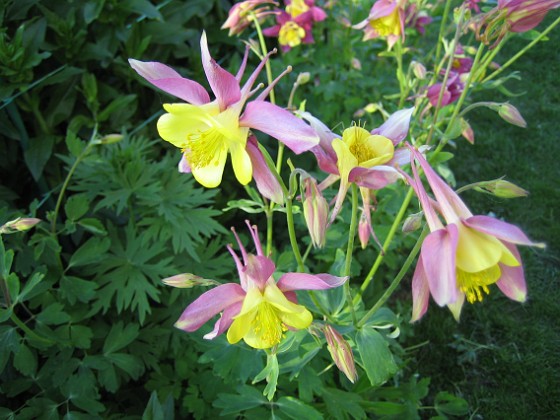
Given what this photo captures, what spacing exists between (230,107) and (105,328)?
3.98 ft

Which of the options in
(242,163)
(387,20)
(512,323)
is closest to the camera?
(242,163)

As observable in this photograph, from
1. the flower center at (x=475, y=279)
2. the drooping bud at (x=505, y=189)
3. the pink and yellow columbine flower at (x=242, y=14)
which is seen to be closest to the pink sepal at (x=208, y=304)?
Result: the flower center at (x=475, y=279)

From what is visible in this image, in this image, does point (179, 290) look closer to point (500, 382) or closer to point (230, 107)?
point (230, 107)

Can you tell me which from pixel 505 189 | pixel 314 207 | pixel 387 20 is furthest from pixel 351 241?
pixel 387 20

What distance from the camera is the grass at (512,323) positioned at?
84.6 inches

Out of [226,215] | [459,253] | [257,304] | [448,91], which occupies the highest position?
[459,253]

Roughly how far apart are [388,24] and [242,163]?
1136mm

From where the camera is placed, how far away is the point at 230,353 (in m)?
1.43

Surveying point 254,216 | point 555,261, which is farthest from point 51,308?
point 555,261

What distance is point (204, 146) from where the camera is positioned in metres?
0.99

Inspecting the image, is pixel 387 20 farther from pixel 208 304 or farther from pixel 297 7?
pixel 208 304

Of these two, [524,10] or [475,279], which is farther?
[524,10]

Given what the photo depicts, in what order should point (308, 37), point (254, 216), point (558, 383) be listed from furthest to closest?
point (254, 216), point (308, 37), point (558, 383)

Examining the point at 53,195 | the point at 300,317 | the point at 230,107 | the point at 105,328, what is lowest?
the point at 105,328
